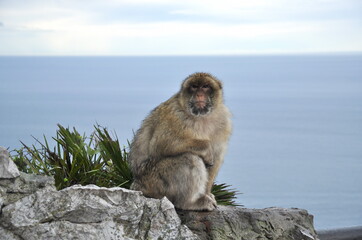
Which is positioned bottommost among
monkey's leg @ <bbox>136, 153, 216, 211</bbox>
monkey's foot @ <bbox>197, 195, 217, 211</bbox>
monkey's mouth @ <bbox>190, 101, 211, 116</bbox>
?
monkey's foot @ <bbox>197, 195, 217, 211</bbox>

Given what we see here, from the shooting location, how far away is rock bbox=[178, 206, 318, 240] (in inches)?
232

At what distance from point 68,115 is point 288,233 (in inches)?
2487

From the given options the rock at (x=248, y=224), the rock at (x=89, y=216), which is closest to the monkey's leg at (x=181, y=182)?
the rock at (x=248, y=224)

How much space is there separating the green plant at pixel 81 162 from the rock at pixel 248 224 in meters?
1.30

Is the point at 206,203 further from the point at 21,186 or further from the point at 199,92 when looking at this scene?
the point at 21,186

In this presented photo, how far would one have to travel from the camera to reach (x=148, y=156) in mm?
6145

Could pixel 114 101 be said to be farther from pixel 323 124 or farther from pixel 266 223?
pixel 266 223

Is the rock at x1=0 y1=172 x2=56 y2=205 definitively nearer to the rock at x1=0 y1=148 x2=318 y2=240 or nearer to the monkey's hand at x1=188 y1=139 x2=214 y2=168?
the rock at x1=0 y1=148 x2=318 y2=240

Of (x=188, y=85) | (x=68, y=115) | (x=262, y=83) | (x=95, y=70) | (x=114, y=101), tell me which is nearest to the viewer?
(x=188, y=85)

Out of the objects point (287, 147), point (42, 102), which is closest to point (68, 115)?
point (42, 102)

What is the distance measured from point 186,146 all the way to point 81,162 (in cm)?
160

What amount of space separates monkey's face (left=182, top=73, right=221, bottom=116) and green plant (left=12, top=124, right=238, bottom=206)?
1470mm

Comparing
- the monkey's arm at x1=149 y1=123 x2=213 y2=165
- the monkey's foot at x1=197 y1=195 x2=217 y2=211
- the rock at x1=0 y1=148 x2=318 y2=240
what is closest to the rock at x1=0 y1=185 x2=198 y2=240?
the rock at x1=0 y1=148 x2=318 y2=240

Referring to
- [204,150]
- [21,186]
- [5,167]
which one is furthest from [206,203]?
[5,167]
